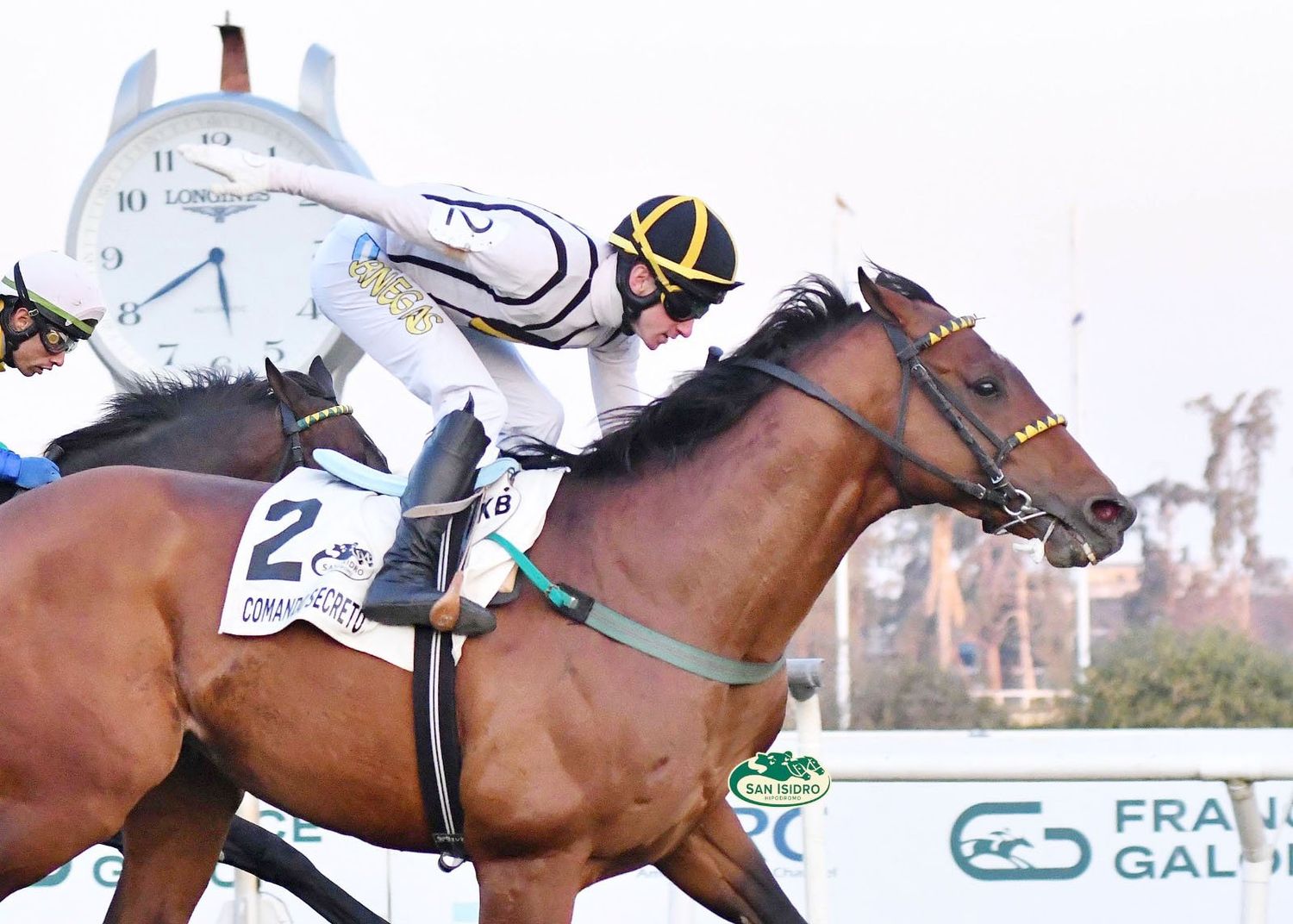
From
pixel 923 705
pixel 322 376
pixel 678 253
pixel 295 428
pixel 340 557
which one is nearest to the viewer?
pixel 340 557

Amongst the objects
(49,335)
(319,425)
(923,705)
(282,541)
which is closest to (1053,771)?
(282,541)

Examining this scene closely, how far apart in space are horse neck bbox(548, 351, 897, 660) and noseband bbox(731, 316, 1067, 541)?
0.10 feet

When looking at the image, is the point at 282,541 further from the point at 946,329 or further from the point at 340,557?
the point at 946,329

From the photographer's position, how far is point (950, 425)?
3.47 meters

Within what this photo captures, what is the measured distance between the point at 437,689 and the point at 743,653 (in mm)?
604

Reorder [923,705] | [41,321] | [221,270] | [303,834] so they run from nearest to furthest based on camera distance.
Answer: [41,321] → [303,834] → [221,270] → [923,705]

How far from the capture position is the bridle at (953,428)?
3.42 m

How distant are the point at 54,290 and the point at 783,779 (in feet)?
6.63

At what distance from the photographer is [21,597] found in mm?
3545

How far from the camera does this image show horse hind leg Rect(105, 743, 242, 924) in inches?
151

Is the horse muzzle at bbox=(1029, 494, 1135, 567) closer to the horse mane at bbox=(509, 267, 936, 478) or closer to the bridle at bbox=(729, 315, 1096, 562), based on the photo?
the bridle at bbox=(729, 315, 1096, 562)

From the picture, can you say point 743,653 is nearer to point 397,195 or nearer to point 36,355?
point 397,195

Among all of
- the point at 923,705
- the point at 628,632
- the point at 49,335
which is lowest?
the point at 628,632

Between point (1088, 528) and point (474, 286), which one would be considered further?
point (474, 286)
